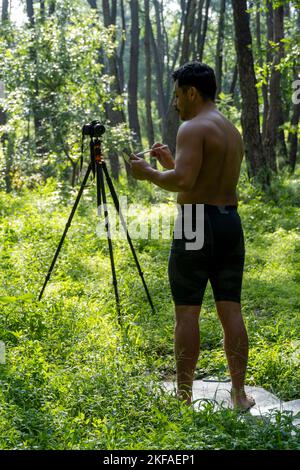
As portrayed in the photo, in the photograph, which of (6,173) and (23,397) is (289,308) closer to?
(23,397)

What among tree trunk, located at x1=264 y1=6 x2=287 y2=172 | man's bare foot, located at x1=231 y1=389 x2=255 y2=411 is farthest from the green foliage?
man's bare foot, located at x1=231 y1=389 x2=255 y2=411

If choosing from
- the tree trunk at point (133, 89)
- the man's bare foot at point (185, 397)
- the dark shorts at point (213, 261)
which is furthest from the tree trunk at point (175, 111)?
the man's bare foot at point (185, 397)

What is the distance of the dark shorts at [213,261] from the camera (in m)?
3.89

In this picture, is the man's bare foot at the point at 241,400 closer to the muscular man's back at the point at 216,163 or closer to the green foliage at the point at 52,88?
the muscular man's back at the point at 216,163

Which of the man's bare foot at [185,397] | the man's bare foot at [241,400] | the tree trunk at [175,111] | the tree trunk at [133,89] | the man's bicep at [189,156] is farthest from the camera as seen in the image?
the tree trunk at [133,89]

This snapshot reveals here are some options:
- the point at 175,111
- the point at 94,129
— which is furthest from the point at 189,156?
the point at 175,111

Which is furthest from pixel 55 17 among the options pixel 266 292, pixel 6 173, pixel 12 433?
pixel 12 433

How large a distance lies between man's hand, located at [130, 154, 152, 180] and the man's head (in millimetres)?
379

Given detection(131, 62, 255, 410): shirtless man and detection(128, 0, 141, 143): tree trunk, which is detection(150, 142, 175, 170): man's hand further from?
detection(128, 0, 141, 143): tree trunk

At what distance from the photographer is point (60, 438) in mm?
3393

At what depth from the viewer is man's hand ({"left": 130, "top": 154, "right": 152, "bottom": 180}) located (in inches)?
159

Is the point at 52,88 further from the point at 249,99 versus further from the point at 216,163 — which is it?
the point at 216,163
